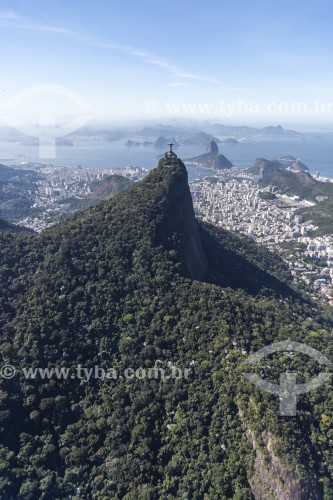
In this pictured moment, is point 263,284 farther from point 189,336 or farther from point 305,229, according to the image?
point 305,229

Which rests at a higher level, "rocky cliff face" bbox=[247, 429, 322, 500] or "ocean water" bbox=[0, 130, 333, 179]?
"ocean water" bbox=[0, 130, 333, 179]

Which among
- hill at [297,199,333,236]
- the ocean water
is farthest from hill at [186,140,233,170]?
hill at [297,199,333,236]

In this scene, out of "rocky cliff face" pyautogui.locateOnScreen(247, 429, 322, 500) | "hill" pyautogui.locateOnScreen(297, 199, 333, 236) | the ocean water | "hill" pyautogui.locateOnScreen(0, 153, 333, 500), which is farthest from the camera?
the ocean water

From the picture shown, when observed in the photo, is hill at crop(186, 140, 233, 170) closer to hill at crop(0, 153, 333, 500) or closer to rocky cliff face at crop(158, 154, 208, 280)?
rocky cliff face at crop(158, 154, 208, 280)

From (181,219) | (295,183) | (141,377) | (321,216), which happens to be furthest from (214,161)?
(141,377)

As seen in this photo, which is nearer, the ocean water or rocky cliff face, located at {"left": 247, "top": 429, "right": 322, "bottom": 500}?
rocky cliff face, located at {"left": 247, "top": 429, "right": 322, "bottom": 500}

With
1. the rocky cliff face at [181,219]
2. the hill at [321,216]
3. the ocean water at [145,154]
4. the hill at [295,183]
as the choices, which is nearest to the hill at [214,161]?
the ocean water at [145,154]
